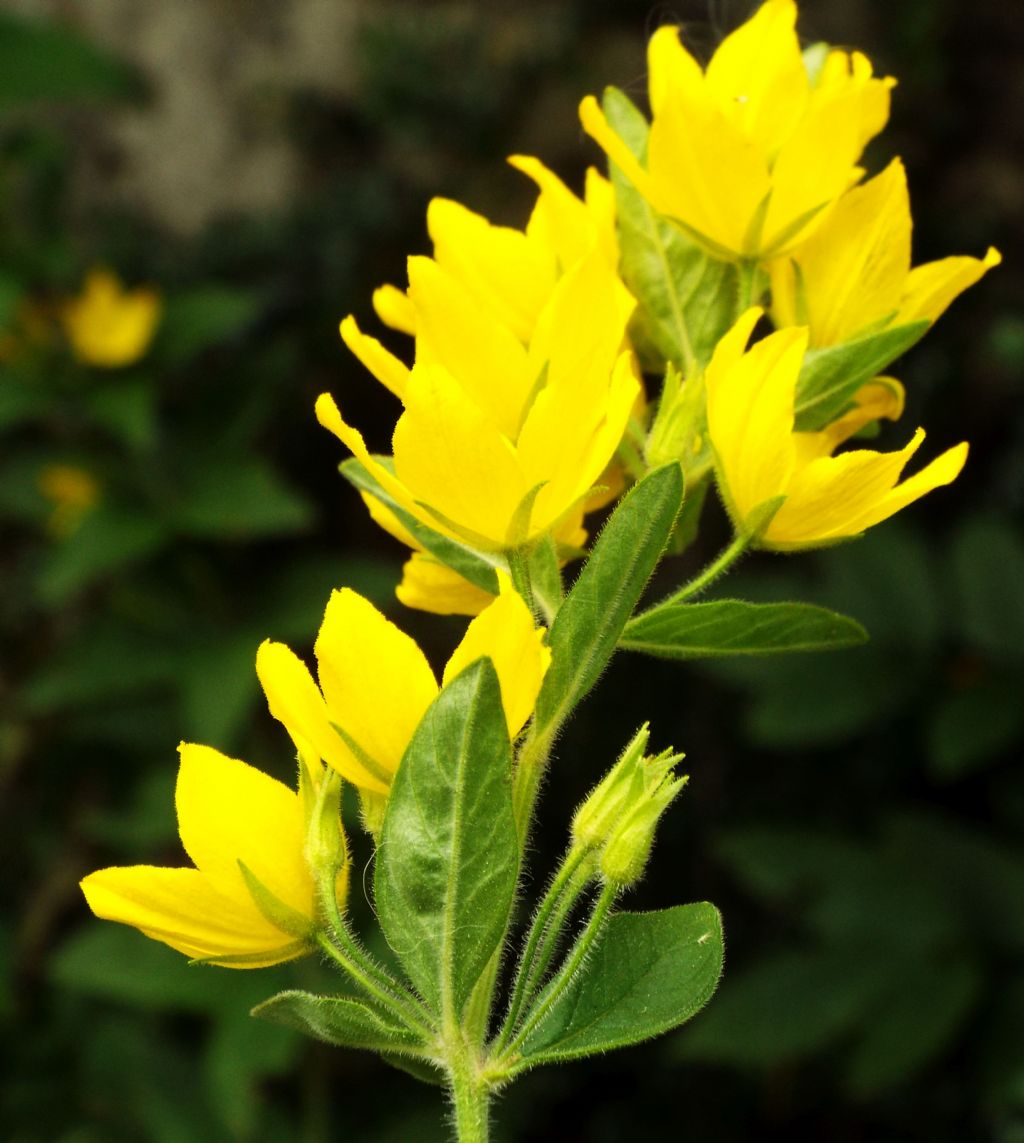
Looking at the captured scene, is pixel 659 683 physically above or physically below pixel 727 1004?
above

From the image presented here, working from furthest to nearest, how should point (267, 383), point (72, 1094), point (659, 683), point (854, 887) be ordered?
point (659, 683), point (267, 383), point (72, 1094), point (854, 887)

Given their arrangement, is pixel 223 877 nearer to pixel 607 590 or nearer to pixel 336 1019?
pixel 336 1019

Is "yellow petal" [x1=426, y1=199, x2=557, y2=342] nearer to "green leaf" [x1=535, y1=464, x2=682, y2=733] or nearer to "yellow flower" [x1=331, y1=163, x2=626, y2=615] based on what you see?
"yellow flower" [x1=331, y1=163, x2=626, y2=615]

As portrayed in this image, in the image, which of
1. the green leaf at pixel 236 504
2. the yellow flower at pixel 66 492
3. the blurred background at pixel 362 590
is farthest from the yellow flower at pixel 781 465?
the yellow flower at pixel 66 492

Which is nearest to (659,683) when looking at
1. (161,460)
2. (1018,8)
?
(161,460)

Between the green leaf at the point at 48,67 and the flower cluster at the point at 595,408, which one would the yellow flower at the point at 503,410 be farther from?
the green leaf at the point at 48,67

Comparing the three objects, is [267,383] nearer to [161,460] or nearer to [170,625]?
[161,460]

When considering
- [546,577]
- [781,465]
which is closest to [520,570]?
[546,577]
